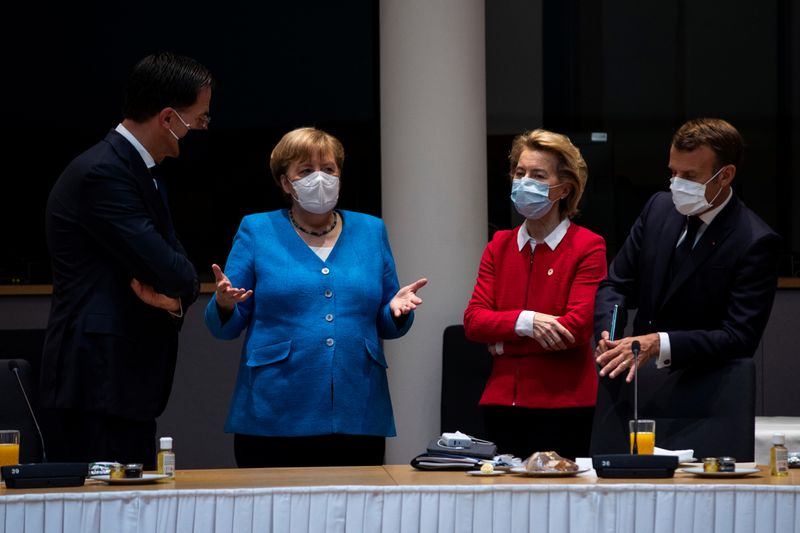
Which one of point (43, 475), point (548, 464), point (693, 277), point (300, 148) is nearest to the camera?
point (43, 475)

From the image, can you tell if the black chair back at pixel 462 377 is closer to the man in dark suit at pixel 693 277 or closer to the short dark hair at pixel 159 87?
the man in dark suit at pixel 693 277

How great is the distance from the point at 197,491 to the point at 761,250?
5.44ft

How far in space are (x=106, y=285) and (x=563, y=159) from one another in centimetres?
142

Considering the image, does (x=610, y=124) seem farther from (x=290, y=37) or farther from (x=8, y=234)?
(x=8, y=234)

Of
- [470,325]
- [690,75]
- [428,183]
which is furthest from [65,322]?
[690,75]

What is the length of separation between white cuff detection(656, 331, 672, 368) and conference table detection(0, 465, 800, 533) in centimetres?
79

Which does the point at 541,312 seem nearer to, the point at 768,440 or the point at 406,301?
the point at 406,301

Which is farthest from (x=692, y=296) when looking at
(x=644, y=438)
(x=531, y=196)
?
(x=644, y=438)

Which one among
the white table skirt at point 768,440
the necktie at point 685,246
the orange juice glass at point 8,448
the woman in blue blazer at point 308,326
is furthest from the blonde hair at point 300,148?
the white table skirt at point 768,440

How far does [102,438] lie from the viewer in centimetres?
290

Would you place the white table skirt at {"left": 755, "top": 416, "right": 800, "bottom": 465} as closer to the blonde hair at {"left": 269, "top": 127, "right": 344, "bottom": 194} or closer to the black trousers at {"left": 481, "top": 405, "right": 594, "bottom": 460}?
the black trousers at {"left": 481, "top": 405, "right": 594, "bottom": 460}

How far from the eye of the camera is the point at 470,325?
3629 millimetres

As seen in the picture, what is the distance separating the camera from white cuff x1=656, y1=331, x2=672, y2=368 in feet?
10.4

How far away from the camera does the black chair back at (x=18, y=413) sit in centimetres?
304
